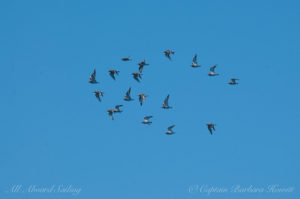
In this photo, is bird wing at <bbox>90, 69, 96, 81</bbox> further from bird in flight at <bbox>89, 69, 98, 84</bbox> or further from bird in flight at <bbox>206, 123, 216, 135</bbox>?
bird in flight at <bbox>206, 123, 216, 135</bbox>

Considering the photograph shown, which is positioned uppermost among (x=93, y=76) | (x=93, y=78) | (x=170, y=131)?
(x=93, y=76)

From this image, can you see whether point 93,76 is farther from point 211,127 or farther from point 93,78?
point 211,127

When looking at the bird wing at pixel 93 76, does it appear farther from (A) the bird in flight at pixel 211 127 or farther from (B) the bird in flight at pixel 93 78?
(A) the bird in flight at pixel 211 127

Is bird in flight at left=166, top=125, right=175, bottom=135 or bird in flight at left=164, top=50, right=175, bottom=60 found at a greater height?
bird in flight at left=164, top=50, right=175, bottom=60

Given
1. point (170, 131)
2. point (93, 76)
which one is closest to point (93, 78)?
point (93, 76)

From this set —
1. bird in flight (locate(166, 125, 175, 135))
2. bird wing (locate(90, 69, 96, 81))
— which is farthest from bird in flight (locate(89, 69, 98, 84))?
bird in flight (locate(166, 125, 175, 135))

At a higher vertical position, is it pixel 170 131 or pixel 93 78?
pixel 93 78

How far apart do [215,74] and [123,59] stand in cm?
1180

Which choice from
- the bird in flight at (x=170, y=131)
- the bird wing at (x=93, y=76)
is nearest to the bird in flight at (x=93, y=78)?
the bird wing at (x=93, y=76)

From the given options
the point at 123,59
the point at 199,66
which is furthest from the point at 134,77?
the point at 199,66

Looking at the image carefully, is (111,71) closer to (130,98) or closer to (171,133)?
(130,98)

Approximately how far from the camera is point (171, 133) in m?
69.4

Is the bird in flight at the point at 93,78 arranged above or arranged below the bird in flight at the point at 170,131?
above

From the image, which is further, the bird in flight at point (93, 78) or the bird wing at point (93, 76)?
the bird wing at point (93, 76)
